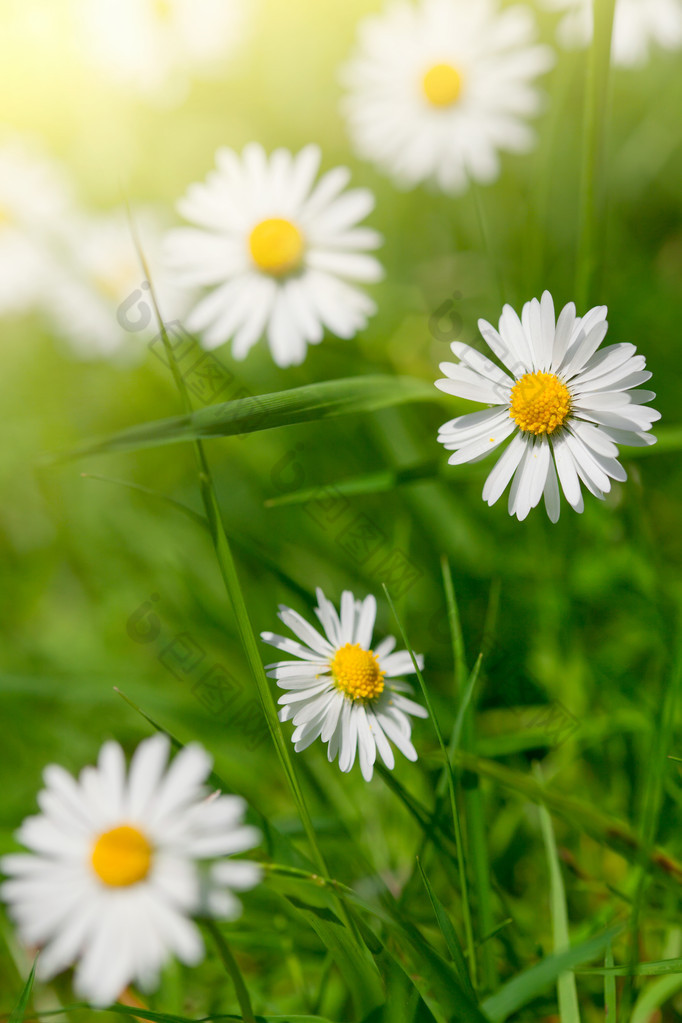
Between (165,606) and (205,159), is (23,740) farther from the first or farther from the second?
(205,159)

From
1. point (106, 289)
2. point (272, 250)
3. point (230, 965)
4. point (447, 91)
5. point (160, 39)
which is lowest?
point (230, 965)

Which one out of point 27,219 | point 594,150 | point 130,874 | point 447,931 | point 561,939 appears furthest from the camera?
point 27,219

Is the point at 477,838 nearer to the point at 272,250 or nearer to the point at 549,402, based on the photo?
the point at 549,402

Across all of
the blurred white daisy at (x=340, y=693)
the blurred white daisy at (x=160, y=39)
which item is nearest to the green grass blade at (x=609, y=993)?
the blurred white daisy at (x=340, y=693)

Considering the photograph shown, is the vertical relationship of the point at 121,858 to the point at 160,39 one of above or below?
below

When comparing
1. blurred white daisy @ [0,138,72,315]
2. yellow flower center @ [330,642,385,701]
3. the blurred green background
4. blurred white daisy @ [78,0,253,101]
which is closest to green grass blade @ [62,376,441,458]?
the blurred green background

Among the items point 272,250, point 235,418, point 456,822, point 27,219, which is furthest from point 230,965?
point 27,219

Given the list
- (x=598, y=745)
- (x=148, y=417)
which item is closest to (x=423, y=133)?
(x=148, y=417)

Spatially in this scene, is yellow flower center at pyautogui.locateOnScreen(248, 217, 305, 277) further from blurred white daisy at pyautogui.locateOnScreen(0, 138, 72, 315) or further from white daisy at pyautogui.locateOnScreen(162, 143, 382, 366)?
blurred white daisy at pyautogui.locateOnScreen(0, 138, 72, 315)
